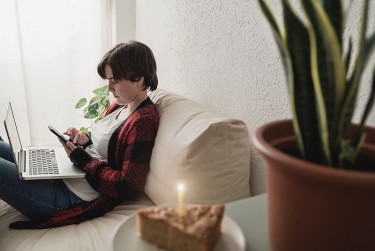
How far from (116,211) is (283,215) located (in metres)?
0.92

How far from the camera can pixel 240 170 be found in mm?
1003

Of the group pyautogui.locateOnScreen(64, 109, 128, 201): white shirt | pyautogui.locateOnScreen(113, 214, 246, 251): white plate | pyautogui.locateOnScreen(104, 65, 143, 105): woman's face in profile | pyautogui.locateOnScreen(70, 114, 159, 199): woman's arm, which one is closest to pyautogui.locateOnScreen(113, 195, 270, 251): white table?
pyautogui.locateOnScreen(113, 214, 246, 251): white plate

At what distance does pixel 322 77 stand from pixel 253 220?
0.95ft

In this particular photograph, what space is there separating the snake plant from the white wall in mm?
362

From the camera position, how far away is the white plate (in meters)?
0.47

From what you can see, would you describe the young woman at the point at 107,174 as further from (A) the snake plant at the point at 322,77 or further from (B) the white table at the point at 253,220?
(A) the snake plant at the point at 322,77

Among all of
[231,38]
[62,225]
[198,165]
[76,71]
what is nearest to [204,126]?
[198,165]

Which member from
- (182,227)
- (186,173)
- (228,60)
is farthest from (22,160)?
(182,227)

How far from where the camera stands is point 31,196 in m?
1.16

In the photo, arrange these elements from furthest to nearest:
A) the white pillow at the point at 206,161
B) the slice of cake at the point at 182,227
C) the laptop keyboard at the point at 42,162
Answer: the laptop keyboard at the point at 42,162, the white pillow at the point at 206,161, the slice of cake at the point at 182,227

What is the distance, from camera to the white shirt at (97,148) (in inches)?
48.0

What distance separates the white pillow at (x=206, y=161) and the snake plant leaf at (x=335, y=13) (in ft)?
1.89

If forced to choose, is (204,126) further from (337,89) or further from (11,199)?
(11,199)

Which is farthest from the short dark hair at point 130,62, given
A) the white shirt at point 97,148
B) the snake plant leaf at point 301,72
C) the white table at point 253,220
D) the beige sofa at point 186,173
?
the snake plant leaf at point 301,72
